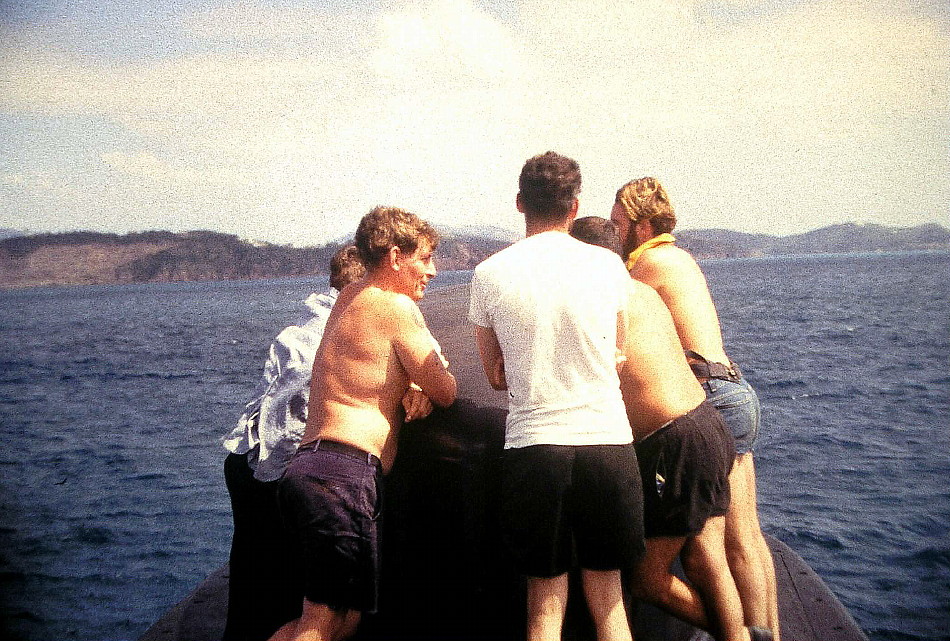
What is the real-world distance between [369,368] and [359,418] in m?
0.20

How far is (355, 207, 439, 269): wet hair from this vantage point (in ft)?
11.0

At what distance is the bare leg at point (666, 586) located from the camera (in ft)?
11.4

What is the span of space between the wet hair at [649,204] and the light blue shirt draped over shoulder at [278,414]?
1687 millimetres

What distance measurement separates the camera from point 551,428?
2963 millimetres

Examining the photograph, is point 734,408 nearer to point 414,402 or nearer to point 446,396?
point 446,396

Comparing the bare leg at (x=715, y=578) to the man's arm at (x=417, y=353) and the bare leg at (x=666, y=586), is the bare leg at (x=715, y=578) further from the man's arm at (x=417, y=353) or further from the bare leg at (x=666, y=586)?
the man's arm at (x=417, y=353)

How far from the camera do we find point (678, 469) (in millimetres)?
3348

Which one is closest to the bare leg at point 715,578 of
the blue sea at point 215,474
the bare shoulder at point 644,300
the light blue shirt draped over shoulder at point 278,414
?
the bare shoulder at point 644,300

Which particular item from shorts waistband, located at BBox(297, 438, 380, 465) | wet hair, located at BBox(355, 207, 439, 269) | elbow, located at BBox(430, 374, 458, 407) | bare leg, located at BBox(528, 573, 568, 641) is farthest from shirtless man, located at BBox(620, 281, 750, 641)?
shorts waistband, located at BBox(297, 438, 380, 465)

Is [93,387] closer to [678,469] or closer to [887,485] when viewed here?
[887,485]

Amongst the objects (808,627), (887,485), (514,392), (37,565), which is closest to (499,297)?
(514,392)

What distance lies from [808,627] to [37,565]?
15.5 meters

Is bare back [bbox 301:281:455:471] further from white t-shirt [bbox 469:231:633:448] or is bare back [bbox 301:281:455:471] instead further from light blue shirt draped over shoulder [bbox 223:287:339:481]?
light blue shirt draped over shoulder [bbox 223:287:339:481]

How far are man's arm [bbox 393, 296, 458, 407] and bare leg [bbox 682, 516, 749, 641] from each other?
4.04ft
